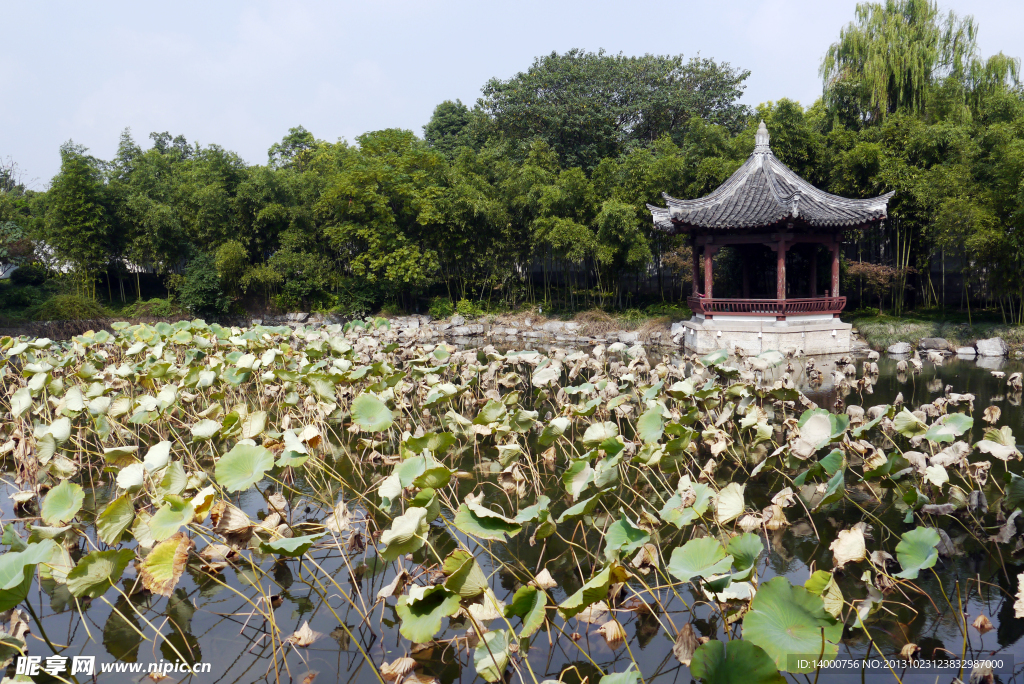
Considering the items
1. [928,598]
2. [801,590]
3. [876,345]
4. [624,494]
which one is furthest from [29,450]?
[876,345]

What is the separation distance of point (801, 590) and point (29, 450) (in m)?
6.00

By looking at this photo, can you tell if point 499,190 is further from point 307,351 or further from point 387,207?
point 307,351

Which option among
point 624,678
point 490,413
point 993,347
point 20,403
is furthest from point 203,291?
point 624,678

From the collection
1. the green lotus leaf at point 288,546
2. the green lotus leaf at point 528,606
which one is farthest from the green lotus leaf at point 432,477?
the green lotus leaf at point 528,606

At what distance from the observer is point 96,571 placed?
2.54 metres

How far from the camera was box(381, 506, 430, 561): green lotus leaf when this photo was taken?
2.58 metres

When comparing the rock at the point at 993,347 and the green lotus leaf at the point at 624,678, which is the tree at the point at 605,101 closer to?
the rock at the point at 993,347

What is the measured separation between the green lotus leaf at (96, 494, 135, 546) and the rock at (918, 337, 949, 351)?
1280 cm

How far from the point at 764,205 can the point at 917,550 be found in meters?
10.9

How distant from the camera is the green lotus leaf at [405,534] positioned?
2.58 metres

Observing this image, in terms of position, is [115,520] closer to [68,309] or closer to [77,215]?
[68,309]

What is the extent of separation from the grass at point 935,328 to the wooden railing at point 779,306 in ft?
3.39

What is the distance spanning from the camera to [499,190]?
59.3 ft

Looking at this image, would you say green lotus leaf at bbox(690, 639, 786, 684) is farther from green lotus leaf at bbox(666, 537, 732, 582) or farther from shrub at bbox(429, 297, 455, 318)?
shrub at bbox(429, 297, 455, 318)
